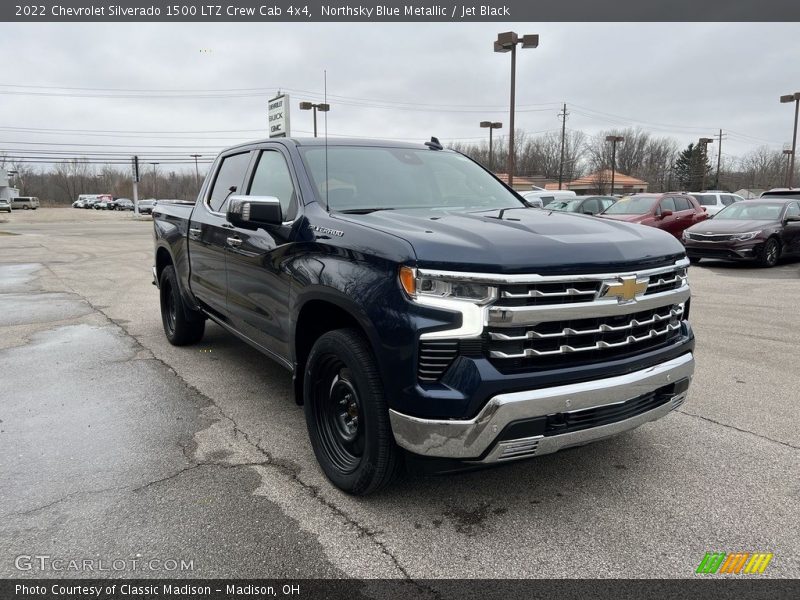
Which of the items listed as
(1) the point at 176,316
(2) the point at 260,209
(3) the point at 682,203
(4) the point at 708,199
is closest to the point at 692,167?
(4) the point at 708,199

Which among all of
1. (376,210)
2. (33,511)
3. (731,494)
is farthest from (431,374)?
(33,511)

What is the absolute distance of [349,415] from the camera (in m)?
3.18

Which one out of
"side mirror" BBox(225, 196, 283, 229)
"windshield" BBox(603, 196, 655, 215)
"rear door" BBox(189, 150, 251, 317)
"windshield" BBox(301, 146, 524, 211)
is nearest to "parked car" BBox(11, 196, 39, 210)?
"windshield" BBox(603, 196, 655, 215)

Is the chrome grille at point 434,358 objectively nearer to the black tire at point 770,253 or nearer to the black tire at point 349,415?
the black tire at point 349,415

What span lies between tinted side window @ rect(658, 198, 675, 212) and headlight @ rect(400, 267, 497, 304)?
1428cm

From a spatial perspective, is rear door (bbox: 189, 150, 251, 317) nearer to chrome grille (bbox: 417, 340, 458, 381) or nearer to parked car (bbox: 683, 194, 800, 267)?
chrome grille (bbox: 417, 340, 458, 381)

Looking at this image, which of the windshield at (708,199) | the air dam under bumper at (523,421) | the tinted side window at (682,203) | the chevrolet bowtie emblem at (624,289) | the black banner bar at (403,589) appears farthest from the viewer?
the windshield at (708,199)

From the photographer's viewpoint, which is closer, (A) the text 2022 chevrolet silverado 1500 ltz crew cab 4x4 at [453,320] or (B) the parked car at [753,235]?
(A) the text 2022 chevrolet silverado 1500 ltz crew cab 4x4 at [453,320]

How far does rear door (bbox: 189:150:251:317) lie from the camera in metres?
4.70

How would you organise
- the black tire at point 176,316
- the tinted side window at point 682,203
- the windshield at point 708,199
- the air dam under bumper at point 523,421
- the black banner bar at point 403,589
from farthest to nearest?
Result: the windshield at point 708,199 → the tinted side window at point 682,203 → the black tire at point 176,316 → the air dam under bumper at point 523,421 → the black banner bar at point 403,589

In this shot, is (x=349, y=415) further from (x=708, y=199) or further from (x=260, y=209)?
(x=708, y=199)

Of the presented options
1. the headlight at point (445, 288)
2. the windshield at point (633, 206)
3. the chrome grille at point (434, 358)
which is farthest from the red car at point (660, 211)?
the chrome grille at point (434, 358)

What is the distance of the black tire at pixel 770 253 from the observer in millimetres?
12664

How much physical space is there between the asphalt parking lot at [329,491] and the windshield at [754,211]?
9.65 meters
